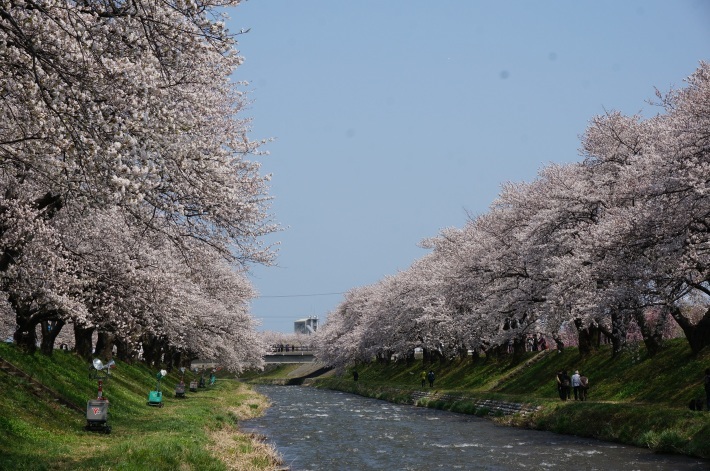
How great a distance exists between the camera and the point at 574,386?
37000 mm

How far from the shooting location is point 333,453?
26891mm

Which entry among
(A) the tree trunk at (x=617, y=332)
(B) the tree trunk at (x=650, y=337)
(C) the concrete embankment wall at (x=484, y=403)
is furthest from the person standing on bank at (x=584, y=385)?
(B) the tree trunk at (x=650, y=337)

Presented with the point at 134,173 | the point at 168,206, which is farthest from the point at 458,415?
the point at 134,173

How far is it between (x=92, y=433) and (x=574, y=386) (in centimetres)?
2401

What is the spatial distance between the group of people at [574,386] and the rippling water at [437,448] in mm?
4273

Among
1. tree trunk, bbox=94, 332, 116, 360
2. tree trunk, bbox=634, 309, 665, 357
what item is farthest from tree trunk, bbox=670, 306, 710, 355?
tree trunk, bbox=94, 332, 116, 360

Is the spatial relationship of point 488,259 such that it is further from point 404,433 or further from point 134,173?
→ point 134,173

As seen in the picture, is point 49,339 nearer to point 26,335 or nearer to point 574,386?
point 26,335

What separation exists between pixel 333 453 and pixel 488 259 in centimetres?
2184

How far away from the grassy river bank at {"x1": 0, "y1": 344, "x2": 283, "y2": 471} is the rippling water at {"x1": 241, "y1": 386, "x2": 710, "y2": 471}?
8.07ft

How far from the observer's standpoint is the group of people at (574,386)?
36.9 metres

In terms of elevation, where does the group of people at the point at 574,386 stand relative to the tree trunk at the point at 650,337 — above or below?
below

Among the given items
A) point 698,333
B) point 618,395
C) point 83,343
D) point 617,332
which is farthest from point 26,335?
point 698,333

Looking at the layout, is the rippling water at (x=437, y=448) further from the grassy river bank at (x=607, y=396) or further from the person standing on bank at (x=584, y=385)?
the person standing on bank at (x=584, y=385)
